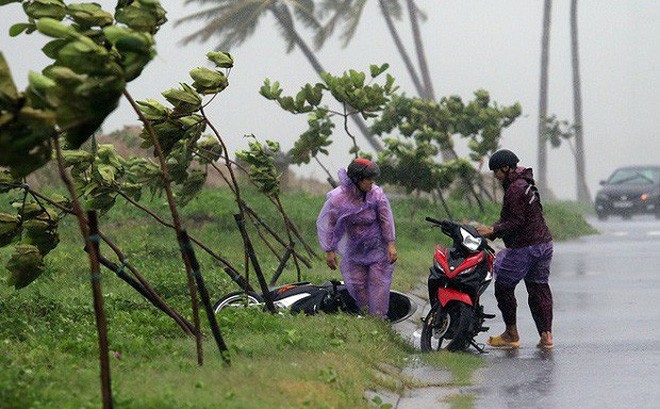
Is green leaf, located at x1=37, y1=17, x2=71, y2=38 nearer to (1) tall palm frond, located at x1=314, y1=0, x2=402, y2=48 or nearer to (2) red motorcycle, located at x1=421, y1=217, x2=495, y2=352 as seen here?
(2) red motorcycle, located at x1=421, y1=217, x2=495, y2=352

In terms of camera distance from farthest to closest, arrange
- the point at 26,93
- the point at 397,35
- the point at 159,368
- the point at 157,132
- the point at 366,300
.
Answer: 1. the point at 397,35
2. the point at 366,300
3. the point at 157,132
4. the point at 159,368
5. the point at 26,93

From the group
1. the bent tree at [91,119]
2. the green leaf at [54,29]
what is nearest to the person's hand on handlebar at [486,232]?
the bent tree at [91,119]

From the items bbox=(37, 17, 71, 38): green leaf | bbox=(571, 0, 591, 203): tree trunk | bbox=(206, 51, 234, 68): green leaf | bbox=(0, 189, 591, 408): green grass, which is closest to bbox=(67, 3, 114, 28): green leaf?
bbox=(37, 17, 71, 38): green leaf

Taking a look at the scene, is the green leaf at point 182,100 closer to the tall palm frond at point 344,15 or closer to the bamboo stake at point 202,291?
the bamboo stake at point 202,291

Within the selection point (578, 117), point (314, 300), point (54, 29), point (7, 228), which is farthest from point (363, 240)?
point (578, 117)

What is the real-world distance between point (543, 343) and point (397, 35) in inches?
1481

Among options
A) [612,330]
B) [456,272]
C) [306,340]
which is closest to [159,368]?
[306,340]

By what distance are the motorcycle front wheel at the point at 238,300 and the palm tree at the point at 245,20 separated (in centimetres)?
3161

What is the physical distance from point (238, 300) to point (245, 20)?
32.3 meters

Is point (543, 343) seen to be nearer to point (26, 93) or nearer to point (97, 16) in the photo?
point (97, 16)

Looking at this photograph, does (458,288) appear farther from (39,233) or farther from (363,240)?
(39,233)

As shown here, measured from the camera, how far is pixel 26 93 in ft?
27.1

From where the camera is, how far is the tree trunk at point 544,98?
5734cm

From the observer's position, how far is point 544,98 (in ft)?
191
